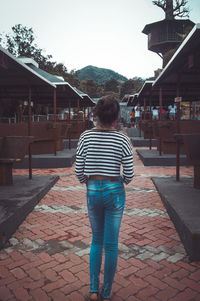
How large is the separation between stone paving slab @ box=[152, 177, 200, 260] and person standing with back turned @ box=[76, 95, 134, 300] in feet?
3.93

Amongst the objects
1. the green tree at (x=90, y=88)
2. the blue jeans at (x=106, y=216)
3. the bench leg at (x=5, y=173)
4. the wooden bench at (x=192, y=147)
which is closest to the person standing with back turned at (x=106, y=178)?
the blue jeans at (x=106, y=216)

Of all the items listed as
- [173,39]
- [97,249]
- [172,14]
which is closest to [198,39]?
[97,249]

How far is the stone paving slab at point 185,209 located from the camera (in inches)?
123

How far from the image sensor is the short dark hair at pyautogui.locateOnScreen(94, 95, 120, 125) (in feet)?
7.54

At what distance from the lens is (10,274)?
9.53 feet

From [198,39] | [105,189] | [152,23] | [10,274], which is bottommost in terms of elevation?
[10,274]

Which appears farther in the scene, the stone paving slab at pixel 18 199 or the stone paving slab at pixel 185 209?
the stone paving slab at pixel 18 199

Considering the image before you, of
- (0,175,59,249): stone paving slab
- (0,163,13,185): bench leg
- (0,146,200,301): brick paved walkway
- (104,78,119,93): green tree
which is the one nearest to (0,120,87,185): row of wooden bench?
(0,163,13,185): bench leg

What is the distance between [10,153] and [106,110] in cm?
424

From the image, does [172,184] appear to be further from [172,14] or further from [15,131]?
[172,14]

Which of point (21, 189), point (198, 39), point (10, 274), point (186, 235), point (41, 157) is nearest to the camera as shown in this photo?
point (10, 274)

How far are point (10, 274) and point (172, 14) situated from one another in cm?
4372

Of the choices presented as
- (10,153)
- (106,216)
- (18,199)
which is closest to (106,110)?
(106,216)

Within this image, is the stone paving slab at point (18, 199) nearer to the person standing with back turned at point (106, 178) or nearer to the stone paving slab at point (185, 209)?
the person standing with back turned at point (106, 178)
